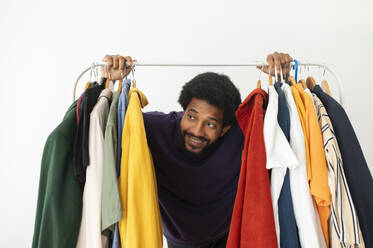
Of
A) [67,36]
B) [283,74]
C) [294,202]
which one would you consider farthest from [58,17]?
[294,202]

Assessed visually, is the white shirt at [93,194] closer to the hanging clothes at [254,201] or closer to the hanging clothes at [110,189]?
the hanging clothes at [110,189]

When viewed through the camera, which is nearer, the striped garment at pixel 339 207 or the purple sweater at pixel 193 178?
the striped garment at pixel 339 207

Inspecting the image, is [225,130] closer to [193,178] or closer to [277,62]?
[193,178]

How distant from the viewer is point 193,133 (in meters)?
1.38

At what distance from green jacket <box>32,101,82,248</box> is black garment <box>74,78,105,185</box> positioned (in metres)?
0.02

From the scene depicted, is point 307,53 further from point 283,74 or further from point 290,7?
point 283,74

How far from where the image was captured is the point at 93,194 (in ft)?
2.90

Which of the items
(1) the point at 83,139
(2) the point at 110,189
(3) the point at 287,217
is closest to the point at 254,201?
(3) the point at 287,217

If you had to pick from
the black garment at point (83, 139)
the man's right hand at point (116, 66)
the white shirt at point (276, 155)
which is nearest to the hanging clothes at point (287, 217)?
the white shirt at point (276, 155)

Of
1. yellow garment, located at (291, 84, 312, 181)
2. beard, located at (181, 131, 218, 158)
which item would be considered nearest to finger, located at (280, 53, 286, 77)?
yellow garment, located at (291, 84, 312, 181)

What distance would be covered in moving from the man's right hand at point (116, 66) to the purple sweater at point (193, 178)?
0.83 ft

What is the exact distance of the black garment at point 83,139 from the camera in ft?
2.92

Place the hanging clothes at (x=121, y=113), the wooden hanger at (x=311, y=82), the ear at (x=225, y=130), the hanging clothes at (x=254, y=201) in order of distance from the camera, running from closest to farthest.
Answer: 1. the hanging clothes at (x=254, y=201)
2. the hanging clothes at (x=121, y=113)
3. the wooden hanger at (x=311, y=82)
4. the ear at (x=225, y=130)

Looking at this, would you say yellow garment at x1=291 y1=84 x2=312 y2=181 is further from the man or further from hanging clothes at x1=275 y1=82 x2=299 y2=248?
the man
